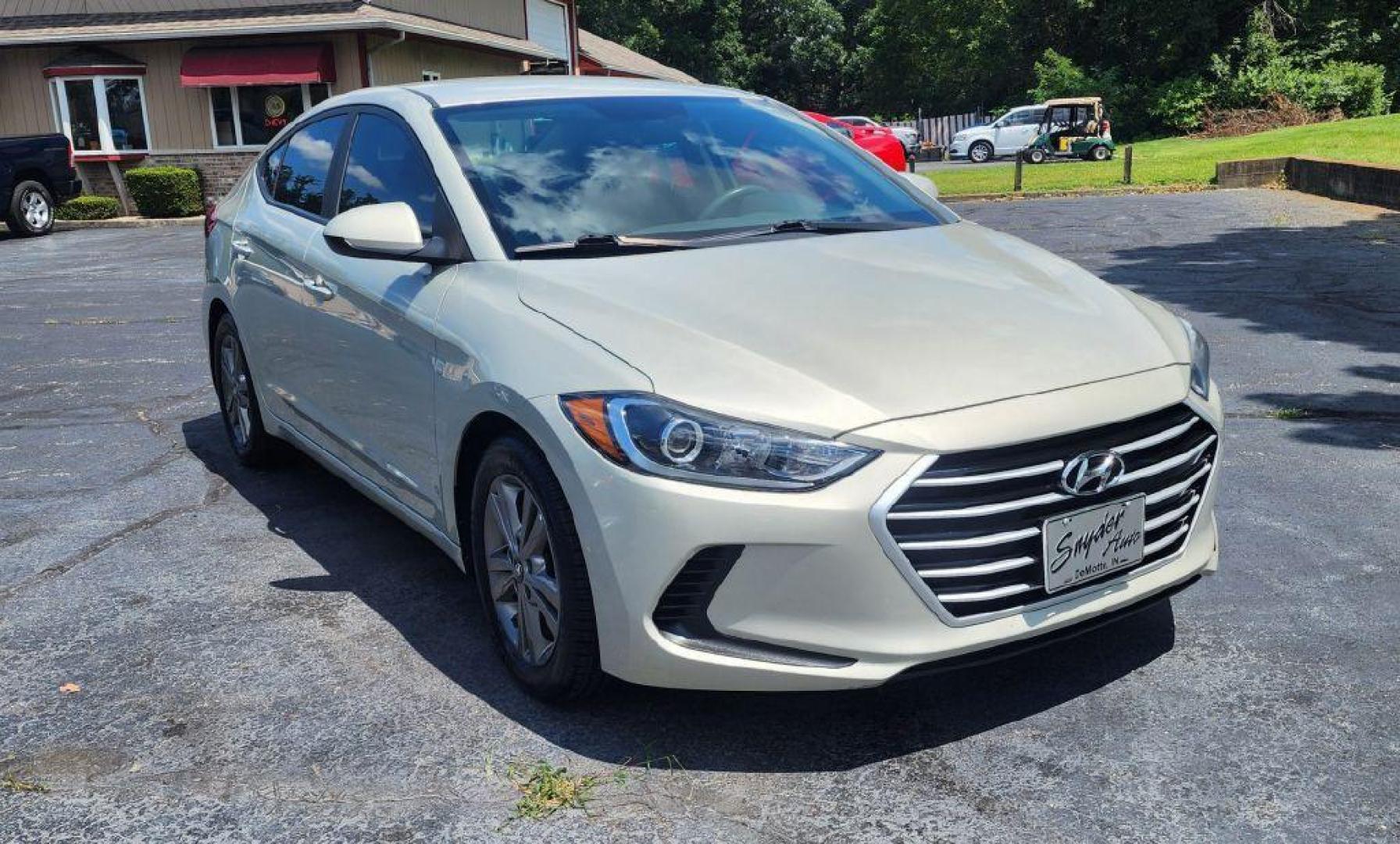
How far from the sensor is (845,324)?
333 centimetres

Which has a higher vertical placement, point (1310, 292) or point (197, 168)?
point (197, 168)

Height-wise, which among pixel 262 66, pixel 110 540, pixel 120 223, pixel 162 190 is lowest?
pixel 110 540

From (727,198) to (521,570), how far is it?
1.46 meters

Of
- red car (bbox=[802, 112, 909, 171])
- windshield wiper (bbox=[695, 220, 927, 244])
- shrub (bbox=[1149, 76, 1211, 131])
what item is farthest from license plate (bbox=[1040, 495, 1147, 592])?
shrub (bbox=[1149, 76, 1211, 131])

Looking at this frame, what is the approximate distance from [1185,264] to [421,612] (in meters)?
9.32

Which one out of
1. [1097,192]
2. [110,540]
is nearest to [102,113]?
[1097,192]

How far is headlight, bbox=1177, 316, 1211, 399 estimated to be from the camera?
349 centimetres

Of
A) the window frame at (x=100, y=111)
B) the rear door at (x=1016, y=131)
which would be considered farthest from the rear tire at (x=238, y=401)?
the rear door at (x=1016, y=131)

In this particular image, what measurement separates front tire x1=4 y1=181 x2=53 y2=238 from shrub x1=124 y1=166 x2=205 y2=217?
3.75m

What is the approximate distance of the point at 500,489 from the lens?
11.5 ft

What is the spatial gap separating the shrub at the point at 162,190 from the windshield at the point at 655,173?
76.1 ft

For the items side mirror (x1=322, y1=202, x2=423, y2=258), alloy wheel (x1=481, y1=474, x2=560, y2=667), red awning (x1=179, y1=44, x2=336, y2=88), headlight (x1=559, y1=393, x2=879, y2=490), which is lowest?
alloy wheel (x1=481, y1=474, x2=560, y2=667)

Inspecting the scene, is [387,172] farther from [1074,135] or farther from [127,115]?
[1074,135]

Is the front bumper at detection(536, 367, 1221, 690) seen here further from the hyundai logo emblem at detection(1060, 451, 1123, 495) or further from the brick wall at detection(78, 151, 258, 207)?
the brick wall at detection(78, 151, 258, 207)
